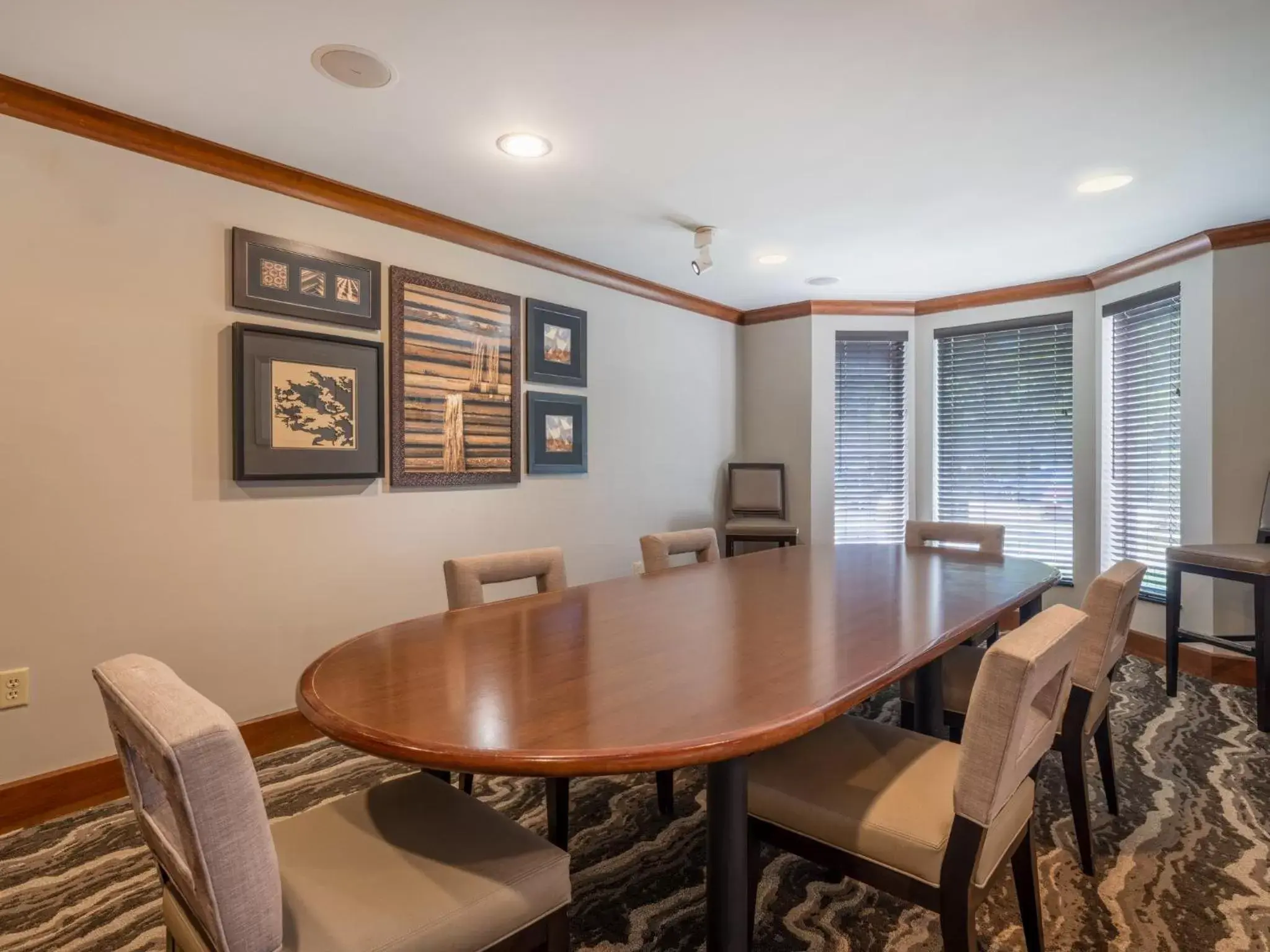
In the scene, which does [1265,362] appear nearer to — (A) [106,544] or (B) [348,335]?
(B) [348,335]

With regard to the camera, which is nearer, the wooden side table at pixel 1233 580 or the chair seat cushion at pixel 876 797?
the chair seat cushion at pixel 876 797

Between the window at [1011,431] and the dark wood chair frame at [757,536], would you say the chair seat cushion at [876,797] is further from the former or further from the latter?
the window at [1011,431]

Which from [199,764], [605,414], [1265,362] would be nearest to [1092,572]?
[1265,362]

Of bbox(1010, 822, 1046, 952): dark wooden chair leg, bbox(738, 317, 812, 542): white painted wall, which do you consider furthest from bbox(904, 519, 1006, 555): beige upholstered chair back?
bbox(1010, 822, 1046, 952): dark wooden chair leg

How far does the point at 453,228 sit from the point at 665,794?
264 cm

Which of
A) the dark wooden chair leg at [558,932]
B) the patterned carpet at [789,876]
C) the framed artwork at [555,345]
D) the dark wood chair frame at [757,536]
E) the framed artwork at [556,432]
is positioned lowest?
the patterned carpet at [789,876]

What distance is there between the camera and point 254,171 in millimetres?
2590

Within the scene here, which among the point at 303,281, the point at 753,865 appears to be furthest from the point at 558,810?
the point at 303,281

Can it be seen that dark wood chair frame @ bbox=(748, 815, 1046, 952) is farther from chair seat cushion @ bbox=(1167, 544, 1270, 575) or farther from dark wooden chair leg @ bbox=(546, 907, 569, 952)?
chair seat cushion @ bbox=(1167, 544, 1270, 575)

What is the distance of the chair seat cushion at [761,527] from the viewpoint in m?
4.41

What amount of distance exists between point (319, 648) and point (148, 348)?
132cm

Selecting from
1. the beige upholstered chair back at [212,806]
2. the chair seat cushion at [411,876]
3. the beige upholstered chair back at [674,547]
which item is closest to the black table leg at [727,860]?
the chair seat cushion at [411,876]

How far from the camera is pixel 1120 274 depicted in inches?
157

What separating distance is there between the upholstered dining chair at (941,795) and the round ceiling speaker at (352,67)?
2122 millimetres
